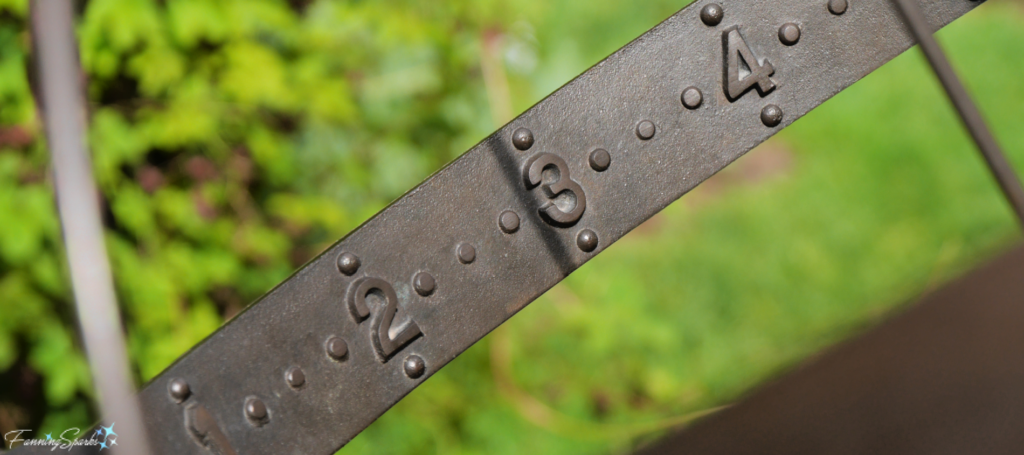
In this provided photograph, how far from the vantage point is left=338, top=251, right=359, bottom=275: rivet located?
700 mm

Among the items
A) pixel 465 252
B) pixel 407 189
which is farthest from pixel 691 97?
pixel 407 189

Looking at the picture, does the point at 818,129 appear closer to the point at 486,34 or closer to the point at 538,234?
the point at 486,34

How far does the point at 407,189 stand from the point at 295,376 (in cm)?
75

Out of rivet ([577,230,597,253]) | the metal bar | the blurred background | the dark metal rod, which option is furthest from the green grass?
the metal bar

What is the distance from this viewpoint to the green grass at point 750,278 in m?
1.82

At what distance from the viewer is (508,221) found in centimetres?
72

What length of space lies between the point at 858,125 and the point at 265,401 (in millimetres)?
2680

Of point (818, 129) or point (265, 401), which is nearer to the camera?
point (265, 401)

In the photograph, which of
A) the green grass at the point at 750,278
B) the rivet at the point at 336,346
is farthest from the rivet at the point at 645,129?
the green grass at the point at 750,278

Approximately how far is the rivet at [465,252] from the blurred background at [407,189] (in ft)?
1.86

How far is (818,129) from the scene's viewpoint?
9.38 ft

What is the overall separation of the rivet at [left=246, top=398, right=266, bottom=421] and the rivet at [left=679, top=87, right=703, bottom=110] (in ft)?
1.63

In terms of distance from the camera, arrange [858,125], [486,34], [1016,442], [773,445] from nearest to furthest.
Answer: [1016,442] < [773,445] < [486,34] < [858,125]

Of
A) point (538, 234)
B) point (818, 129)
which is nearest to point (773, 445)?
point (538, 234)
